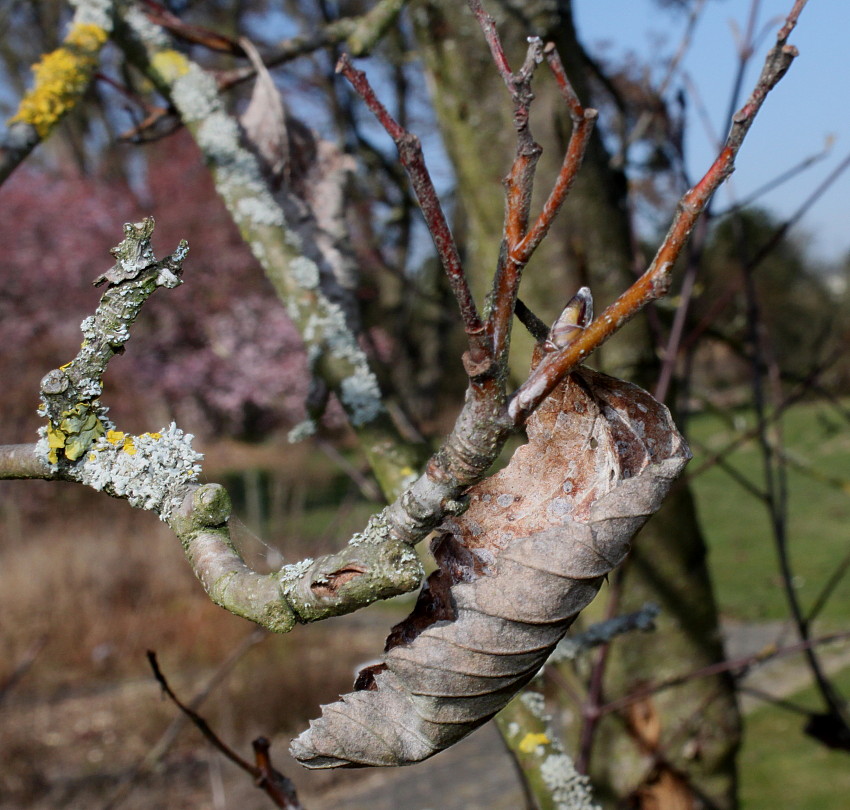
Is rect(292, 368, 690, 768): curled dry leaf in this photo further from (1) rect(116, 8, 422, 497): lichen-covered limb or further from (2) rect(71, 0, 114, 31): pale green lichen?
(2) rect(71, 0, 114, 31): pale green lichen

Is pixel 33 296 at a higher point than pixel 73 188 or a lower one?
lower

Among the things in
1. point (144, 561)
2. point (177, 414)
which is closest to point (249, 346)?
point (177, 414)

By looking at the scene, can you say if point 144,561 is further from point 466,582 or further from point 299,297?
point 466,582

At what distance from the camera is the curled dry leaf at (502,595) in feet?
1.83

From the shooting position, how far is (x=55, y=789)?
4.66 metres

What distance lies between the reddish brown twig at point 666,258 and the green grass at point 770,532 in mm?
4139

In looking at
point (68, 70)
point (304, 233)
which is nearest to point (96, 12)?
point (68, 70)

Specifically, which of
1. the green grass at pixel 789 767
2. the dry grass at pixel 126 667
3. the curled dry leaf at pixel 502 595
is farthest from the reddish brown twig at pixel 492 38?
the dry grass at pixel 126 667

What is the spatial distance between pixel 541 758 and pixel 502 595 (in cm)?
57

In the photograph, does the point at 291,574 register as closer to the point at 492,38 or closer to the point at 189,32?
the point at 492,38

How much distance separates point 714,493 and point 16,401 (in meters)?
8.87

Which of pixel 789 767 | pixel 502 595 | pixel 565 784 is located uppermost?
pixel 502 595

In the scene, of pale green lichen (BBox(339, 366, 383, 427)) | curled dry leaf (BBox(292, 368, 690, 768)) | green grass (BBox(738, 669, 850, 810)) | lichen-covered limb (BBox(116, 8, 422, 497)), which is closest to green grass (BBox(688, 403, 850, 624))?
green grass (BBox(738, 669, 850, 810))

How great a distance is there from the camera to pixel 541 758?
1.03 meters
